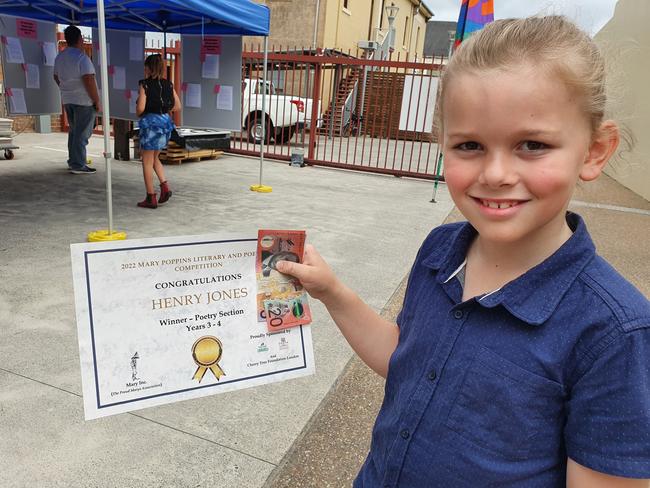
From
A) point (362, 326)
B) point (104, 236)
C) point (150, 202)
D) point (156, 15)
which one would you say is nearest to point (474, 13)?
point (150, 202)

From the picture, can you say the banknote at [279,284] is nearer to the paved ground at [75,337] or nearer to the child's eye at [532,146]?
the paved ground at [75,337]

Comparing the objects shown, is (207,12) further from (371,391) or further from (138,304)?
(138,304)

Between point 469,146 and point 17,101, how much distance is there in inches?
330

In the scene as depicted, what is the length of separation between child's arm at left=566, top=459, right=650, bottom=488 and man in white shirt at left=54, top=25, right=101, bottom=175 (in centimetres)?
768

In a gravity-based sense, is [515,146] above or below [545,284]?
above

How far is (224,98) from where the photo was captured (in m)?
7.79

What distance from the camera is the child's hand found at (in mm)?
1143

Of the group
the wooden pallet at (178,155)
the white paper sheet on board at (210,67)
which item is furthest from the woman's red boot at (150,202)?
the wooden pallet at (178,155)

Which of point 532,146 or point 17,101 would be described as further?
point 17,101

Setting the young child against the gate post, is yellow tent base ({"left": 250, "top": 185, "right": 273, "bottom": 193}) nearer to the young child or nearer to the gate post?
the gate post

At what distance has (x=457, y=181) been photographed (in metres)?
0.92

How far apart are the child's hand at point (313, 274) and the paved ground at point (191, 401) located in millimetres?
590

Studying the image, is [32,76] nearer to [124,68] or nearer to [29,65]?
[29,65]

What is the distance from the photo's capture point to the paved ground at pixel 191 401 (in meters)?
2.03
